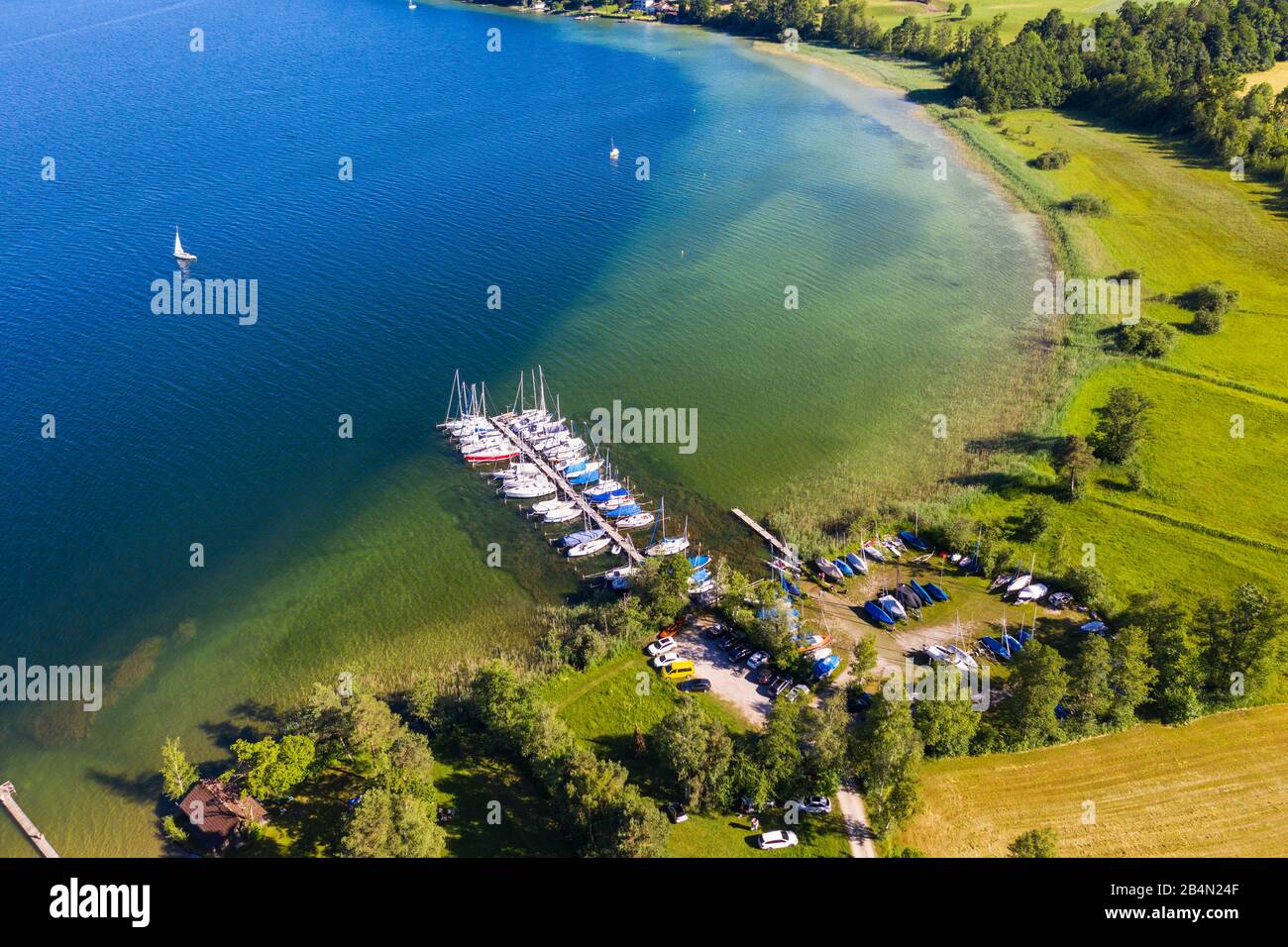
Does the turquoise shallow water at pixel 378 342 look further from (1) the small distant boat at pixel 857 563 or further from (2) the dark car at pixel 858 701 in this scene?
(2) the dark car at pixel 858 701

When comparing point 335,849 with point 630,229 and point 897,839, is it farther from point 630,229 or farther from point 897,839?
point 630,229

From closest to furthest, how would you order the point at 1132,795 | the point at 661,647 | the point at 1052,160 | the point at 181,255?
the point at 1132,795, the point at 661,647, the point at 181,255, the point at 1052,160

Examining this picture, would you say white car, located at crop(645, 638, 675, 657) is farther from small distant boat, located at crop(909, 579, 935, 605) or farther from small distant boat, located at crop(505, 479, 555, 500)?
small distant boat, located at crop(505, 479, 555, 500)

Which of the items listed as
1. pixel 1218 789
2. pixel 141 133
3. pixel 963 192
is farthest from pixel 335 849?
pixel 141 133

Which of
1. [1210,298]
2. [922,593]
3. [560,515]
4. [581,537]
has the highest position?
[1210,298]

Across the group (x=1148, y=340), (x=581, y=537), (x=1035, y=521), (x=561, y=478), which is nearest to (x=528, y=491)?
(x=561, y=478)

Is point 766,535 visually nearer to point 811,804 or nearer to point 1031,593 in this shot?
point 1031,593
